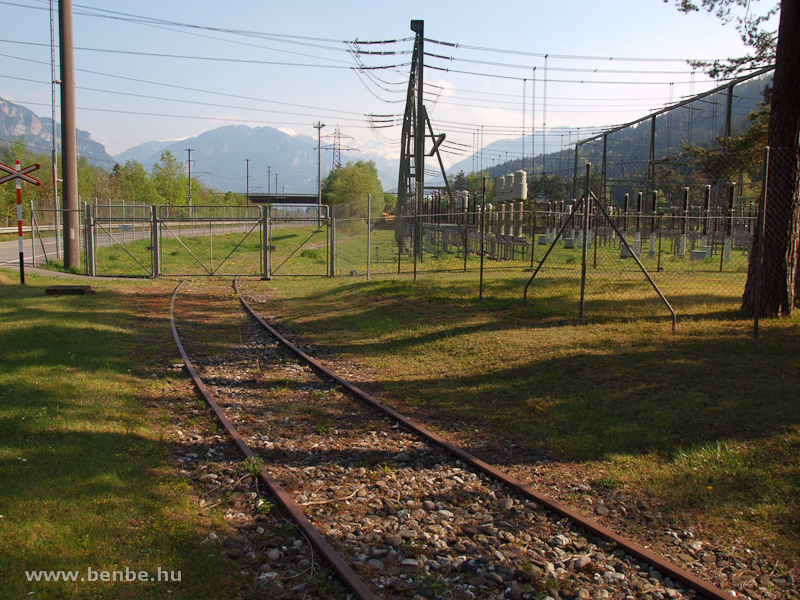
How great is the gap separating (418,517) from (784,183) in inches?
360

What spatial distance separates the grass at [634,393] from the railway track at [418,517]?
3.03 ft

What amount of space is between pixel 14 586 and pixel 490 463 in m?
4.32

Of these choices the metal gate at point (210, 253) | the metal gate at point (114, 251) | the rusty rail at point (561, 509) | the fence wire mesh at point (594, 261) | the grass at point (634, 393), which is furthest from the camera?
the metal gate at point (210, 253)

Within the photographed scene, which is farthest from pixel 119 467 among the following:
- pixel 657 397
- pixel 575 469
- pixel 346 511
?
pixel 657 397

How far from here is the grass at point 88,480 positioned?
422cm

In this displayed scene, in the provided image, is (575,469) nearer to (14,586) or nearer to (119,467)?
(119,467)

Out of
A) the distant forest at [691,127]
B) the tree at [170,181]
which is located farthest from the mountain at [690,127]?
the tree at [170,181]

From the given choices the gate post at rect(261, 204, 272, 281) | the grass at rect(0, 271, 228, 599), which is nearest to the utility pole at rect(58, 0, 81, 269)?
the gate post at rect(261, 204, 272, 281)

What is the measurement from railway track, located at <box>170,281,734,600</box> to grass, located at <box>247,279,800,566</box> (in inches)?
36.4

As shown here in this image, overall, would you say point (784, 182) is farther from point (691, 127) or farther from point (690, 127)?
point (691, 127)

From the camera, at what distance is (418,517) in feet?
17.7

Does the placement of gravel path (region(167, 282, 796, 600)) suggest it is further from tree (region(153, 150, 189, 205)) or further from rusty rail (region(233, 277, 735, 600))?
tree (region(153, 150, 189, 205))

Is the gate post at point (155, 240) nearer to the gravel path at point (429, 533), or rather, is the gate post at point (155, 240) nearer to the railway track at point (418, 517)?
the railway track at point (418, 517)

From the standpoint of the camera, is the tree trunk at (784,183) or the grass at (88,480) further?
the tree trunk at (784,183)
